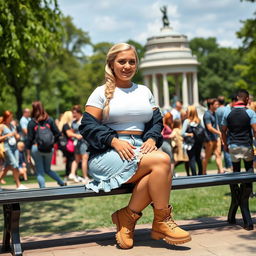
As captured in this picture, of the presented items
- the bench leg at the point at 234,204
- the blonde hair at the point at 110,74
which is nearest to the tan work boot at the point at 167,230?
the blonde hair at the point at 110,74

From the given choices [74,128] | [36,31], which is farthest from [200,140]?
[36,31]

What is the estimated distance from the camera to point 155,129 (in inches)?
213

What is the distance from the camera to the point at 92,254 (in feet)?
16.7

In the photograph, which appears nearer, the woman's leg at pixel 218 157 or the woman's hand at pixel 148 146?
the woman's hand at pixel 148 146

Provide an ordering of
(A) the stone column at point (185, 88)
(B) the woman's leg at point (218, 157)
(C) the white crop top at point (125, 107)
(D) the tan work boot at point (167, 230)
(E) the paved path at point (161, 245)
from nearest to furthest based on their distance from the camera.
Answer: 1. (D) the tan work boot at point (167, 230)
2. (E) the paved path at point (161, 245)
3. (C) the white crop top at point (125, 107)
4. (B) the woman's leg at point (218, 157)
5. (A) the stone column at point (185, 88)

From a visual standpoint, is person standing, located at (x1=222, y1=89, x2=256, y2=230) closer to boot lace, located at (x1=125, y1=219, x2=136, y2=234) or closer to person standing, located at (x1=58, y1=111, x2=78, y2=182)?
boot lace, located at (x1=125, y1=219, x2=136, y2=234)

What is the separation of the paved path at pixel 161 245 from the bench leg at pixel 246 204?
9 centimetres

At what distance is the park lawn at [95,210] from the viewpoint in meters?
7.41

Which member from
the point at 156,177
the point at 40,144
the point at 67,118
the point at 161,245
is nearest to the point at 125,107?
the point at 156,177

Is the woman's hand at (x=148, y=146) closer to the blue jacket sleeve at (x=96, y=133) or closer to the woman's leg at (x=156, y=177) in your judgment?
the woman's leg at (x=156, y=177)

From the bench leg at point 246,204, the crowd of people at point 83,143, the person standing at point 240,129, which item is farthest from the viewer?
the crowd of people at point 83,143

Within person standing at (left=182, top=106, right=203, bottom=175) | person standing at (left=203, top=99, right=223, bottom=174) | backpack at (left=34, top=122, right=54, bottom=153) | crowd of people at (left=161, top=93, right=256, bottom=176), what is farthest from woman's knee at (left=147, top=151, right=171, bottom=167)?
person standing at (left=203, top=99, right=223, bottom=174)

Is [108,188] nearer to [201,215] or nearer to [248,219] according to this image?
[248,219]

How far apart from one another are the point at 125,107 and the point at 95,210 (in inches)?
149
